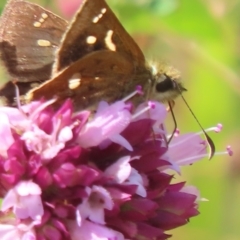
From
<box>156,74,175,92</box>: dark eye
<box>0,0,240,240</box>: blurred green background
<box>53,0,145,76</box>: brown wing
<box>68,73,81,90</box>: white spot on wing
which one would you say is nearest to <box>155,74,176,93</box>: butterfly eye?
<box>156,74,175,92</box>: dark eye

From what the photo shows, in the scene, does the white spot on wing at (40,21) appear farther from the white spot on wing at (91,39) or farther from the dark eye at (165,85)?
the dark eye at (165,85)

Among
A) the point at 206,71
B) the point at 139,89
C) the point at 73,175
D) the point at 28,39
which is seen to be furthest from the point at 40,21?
the point at 206,71

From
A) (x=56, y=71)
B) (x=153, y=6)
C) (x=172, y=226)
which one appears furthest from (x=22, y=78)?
(x=153, y=6)

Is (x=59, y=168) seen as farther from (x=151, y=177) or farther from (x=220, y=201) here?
(x=220, y=201)

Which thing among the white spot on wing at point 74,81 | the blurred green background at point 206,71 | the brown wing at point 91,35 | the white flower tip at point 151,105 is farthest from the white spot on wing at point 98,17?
the blurred green background at point 206,71

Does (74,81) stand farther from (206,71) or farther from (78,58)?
(206,71)

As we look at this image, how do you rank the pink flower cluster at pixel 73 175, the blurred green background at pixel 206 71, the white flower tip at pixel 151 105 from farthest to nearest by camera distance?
the blurred green background at pixel 206 71 < the white flower tip at pixel 151 105 < the pink flower cluster at pixel 73 175
